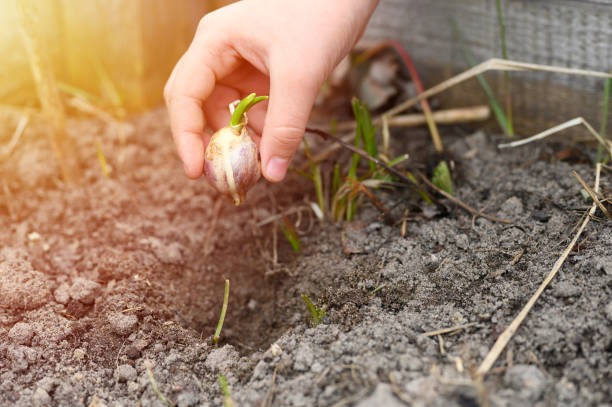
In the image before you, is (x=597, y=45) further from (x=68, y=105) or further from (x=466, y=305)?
(x=68, y=105)

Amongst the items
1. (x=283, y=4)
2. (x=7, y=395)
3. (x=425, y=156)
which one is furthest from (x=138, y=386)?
(x=425, y=156)

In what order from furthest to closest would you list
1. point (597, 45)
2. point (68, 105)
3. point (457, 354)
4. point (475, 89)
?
point (68, 105), point (475, 89), point (597, 45), point (457, 354)

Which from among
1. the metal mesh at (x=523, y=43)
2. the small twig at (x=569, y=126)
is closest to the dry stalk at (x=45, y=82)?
the metal mesh at (x=523, y=43)

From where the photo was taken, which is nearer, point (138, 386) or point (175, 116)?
point (138, 386)

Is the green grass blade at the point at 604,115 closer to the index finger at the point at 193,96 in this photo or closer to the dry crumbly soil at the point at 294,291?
the dry crumbly soil at the point at 294,291

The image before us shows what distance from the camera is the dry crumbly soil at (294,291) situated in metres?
0.99

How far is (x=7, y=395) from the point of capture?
3.46 feet

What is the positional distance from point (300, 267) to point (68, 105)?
48.8 inches

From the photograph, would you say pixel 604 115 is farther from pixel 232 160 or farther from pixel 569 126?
pixel 232 160

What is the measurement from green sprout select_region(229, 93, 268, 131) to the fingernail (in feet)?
0.34

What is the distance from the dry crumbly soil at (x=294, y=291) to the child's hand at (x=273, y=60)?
324 mm

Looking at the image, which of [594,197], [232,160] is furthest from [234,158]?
[594,197]

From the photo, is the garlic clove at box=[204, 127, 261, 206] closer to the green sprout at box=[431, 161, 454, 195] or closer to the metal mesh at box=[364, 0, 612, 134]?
the green sprout at box=[431, 161, 454, 195]

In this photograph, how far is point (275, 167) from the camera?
4.01 feet
